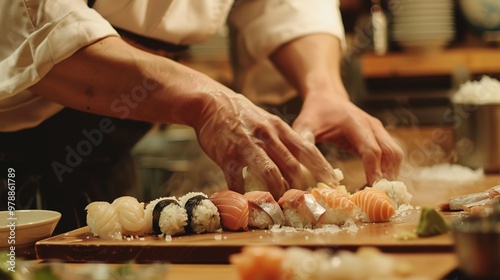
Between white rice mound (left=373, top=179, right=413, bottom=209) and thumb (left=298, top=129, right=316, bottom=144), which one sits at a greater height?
thumb (left=298, top=129, right=316, bottom=144)

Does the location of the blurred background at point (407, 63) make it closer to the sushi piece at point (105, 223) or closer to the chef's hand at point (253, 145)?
the chef's hand at point (253, 145)

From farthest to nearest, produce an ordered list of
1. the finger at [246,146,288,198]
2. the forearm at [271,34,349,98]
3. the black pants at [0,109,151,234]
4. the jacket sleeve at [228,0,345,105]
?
the jacket sleeve at [228,0,345,105]
the forearm at [271,34,349,98]
the black pants at [0,109,151,234]
the finger at [246,146,288,198]

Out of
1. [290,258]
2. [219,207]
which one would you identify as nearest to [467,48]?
[219,207]

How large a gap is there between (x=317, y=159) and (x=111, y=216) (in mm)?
517

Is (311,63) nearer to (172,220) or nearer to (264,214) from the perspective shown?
(264,214)

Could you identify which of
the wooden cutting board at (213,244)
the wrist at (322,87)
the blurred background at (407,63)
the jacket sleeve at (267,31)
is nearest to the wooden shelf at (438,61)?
the blurred background at (407,63)

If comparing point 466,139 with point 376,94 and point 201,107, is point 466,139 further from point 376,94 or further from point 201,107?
point 376,94

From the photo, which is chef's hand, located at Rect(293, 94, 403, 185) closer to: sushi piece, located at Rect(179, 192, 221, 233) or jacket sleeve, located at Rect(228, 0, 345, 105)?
jacket sleeve, located at Rect(228, 0, 345, 105)

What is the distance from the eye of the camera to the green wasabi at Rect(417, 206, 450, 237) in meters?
1.32

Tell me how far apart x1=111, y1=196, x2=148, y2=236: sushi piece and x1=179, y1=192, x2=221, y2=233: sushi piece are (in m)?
0.09

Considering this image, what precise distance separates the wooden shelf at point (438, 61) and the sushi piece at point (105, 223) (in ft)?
9.67

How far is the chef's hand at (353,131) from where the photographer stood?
1.98 metres

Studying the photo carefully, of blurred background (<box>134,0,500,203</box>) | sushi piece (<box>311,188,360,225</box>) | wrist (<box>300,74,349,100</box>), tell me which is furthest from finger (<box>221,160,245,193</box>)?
blurred background (<box>134,0,500,203</box>)

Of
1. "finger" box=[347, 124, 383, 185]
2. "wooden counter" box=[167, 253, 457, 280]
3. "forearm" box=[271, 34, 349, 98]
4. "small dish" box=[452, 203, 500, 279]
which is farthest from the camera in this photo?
"forearm" box=[271, 34, 349, 98]
